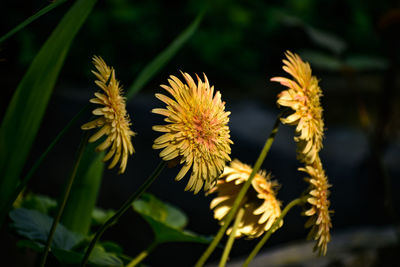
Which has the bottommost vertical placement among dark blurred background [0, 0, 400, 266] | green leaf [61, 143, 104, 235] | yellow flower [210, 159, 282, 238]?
green leaf [61, 143, 104, 235]

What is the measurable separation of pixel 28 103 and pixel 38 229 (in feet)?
0.60

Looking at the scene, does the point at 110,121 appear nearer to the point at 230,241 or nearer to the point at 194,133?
the point at 194,133

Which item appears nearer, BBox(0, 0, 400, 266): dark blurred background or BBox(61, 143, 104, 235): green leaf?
BBox(61, 143, 104, 235): green leaf

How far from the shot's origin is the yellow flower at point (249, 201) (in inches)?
18.7

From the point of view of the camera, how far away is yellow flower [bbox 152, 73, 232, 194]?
1.29 feet

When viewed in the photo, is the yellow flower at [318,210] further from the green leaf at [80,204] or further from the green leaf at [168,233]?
the green leaf at [80,204]

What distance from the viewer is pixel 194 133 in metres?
0.41

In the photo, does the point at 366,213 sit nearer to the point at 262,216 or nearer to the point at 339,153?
the point at 339,153

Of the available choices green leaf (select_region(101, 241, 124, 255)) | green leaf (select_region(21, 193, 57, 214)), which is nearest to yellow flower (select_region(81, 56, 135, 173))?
green leaf (select_region(101, 241, 124, 255))

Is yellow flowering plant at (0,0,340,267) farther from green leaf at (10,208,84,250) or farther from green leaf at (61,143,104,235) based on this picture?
green leaf at (61,143,104,235)

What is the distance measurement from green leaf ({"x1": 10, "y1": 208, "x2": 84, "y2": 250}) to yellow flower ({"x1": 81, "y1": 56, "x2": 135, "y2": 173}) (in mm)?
229

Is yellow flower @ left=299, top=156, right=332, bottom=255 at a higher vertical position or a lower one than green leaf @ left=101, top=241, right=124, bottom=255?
higher

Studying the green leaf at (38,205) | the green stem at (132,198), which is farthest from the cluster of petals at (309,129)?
the green leaf at (38,205)

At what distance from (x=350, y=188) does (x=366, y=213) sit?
239mm
